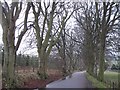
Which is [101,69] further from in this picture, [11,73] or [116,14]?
[11,73]

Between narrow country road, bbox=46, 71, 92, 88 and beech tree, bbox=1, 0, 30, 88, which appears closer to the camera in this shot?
beech tree, bbox=1, 0, 30, 88

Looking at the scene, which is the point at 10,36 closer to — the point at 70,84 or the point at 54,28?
the point at 70,84

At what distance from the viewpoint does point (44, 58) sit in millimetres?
31641

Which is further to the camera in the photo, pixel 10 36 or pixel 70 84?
pixel 70 84

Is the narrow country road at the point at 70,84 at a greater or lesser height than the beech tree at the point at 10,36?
lesser

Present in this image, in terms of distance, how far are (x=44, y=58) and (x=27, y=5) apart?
13.1 metres

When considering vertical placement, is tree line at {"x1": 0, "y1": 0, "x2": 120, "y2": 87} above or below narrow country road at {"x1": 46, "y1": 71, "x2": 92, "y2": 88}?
above

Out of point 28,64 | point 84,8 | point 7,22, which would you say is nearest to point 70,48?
point 28,64

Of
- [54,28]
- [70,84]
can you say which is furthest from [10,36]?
[54,28]

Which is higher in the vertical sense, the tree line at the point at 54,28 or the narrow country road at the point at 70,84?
the tree line at the point at 54,28

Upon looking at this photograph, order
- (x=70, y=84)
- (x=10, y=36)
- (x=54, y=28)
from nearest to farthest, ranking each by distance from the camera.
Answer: (x=10, y=36), (x=70, y=84), (x=54, y=28)

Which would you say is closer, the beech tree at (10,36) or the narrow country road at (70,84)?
the beech tree at (10,36)

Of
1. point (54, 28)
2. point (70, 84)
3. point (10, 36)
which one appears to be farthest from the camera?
point (54, 28)

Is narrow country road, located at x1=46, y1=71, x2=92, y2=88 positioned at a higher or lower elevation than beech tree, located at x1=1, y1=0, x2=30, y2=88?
lower
